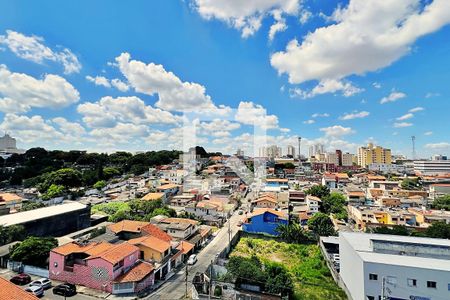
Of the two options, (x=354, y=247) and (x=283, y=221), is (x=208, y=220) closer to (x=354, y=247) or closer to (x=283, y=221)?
(x=283, y=221)

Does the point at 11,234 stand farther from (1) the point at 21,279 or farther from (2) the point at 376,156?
(2) the point at 376,156

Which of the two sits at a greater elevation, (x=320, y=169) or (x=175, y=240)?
(x=320, y=169)

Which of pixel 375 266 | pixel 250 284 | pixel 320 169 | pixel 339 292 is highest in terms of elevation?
pixel 320 169

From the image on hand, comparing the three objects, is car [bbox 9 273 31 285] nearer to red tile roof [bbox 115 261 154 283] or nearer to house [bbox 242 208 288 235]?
red tile roof [bbox 115 261 154 283]

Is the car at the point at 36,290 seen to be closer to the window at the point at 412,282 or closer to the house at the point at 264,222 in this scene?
the house at the point at 264,222

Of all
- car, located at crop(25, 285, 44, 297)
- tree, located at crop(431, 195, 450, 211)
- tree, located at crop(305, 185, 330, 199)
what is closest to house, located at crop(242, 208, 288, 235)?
tree, located at crop(305, 185, 330, 199)

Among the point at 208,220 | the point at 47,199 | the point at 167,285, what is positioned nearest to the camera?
the point at 167,285

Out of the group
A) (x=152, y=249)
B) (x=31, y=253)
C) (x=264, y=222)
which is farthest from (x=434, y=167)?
(x=31, y=253)

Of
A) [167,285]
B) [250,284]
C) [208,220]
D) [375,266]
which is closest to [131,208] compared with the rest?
[208,220]
